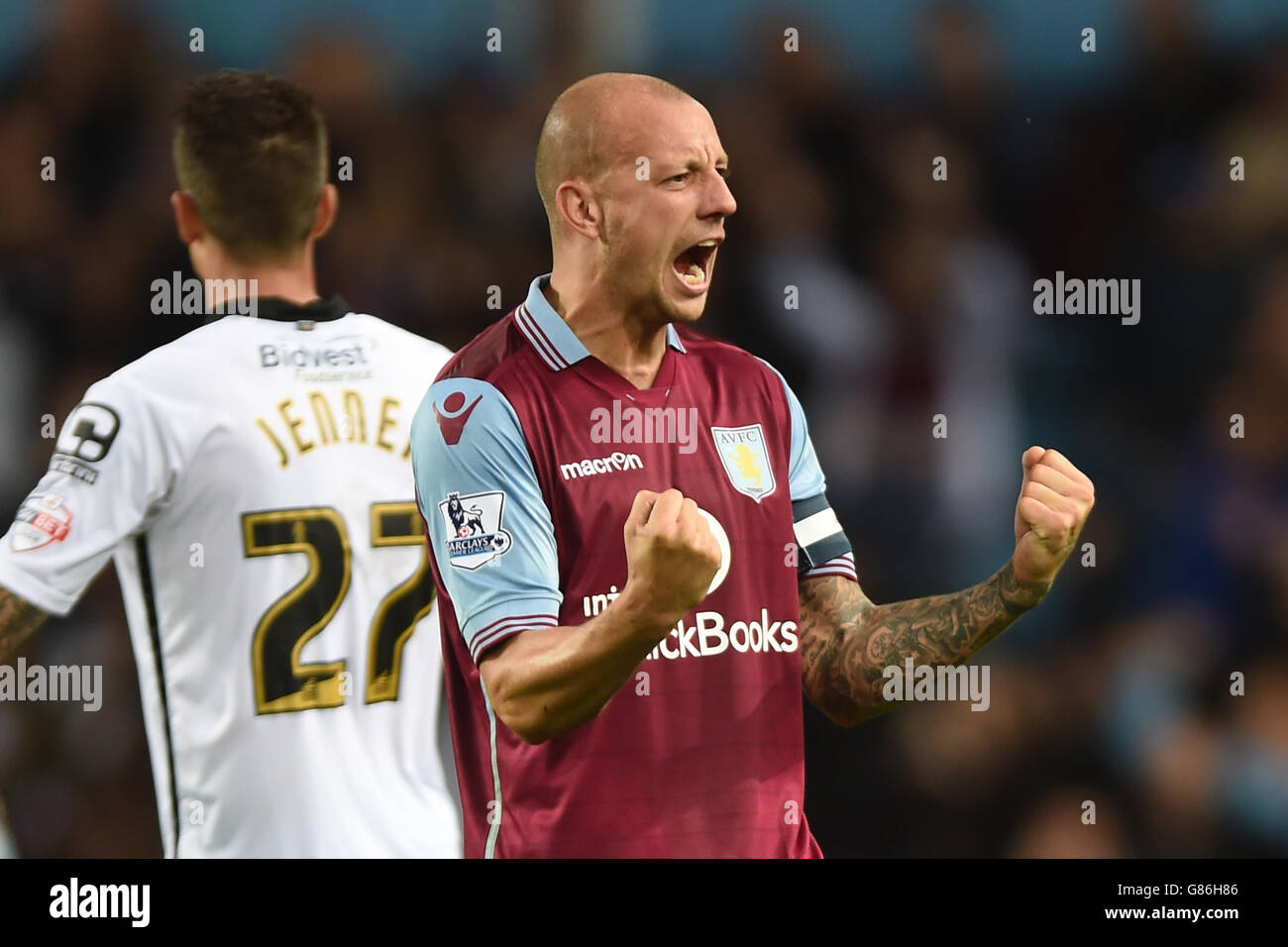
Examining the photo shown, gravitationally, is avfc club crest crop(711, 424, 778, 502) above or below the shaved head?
below

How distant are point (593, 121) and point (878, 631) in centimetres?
110

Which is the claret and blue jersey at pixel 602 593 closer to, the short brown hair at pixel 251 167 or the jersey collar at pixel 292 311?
the jersey collar at pixel 292 311

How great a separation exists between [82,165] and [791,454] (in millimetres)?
2504

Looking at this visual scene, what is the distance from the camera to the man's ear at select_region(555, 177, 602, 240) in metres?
3.05

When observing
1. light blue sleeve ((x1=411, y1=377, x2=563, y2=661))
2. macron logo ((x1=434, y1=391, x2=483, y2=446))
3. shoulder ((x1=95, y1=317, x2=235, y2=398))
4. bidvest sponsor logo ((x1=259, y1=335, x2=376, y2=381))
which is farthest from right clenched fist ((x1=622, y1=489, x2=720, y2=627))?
shoulder ((x1=95, y1=317, x2=235, y2=398))

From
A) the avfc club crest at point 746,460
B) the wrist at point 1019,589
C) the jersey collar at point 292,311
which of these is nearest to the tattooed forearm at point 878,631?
the wrist at point 1019,589

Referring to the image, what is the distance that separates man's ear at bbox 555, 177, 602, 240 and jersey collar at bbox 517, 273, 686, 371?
151mm

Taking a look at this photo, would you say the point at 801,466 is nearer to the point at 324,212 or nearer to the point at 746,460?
the point at 746,460

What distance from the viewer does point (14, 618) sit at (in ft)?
10.7

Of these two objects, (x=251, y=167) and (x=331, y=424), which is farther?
(x=251, y=167)

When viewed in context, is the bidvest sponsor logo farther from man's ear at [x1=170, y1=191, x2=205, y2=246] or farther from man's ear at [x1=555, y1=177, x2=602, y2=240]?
man's ear at [x1=555, y1=177, x2=602, y2=240]

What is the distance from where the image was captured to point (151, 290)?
433cm

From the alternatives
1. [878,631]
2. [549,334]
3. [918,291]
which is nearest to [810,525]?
[878,631]
